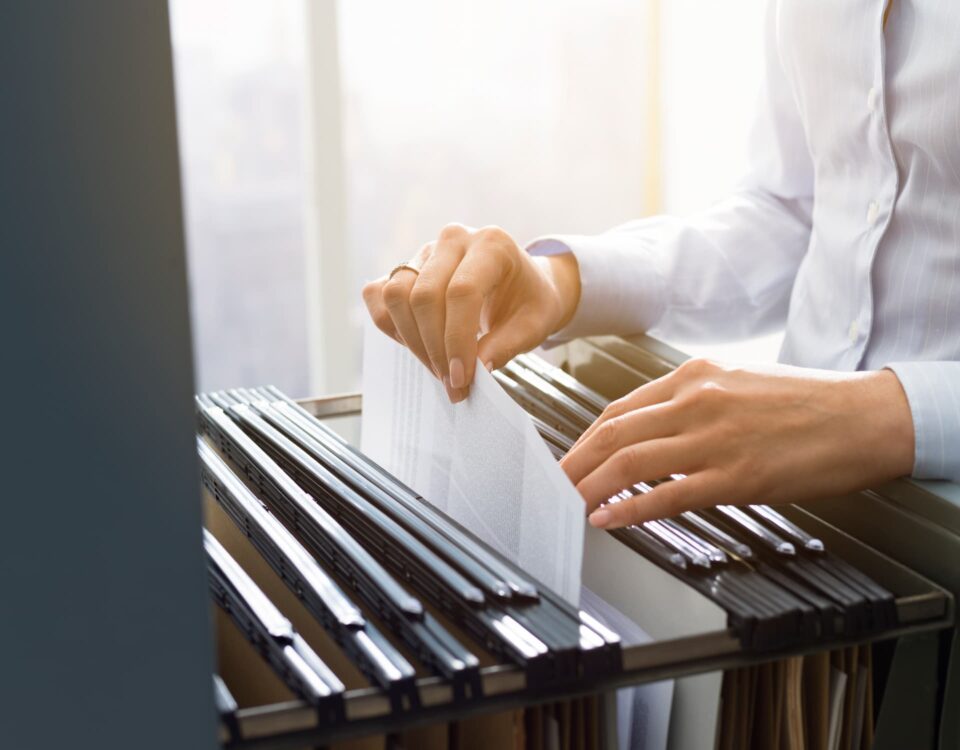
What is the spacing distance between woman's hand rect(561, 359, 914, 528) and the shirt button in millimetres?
332

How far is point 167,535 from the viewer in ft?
1.17

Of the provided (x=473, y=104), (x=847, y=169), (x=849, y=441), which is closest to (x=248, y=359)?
(x=473, y=104)

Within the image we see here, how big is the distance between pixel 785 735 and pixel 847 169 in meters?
0.54

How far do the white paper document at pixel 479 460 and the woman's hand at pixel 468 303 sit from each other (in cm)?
2

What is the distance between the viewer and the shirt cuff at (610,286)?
84 cm

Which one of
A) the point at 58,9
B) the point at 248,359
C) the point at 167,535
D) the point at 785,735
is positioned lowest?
the point at 248,359

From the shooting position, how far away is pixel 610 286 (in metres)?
0.85

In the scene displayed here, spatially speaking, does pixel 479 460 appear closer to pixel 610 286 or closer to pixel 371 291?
pixel 371 291

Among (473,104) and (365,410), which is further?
(473,104)

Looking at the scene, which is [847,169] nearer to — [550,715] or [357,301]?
[550,715]

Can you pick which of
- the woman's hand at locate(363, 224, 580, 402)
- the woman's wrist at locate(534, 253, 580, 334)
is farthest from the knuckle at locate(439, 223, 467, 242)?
the woman's wrist at locate(534, 253, 580, 334)

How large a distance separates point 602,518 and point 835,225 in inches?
19.5

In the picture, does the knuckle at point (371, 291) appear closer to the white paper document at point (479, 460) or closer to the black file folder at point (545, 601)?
the white paper document at point (479, 460)

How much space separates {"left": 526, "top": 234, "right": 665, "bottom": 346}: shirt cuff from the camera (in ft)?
2.74
